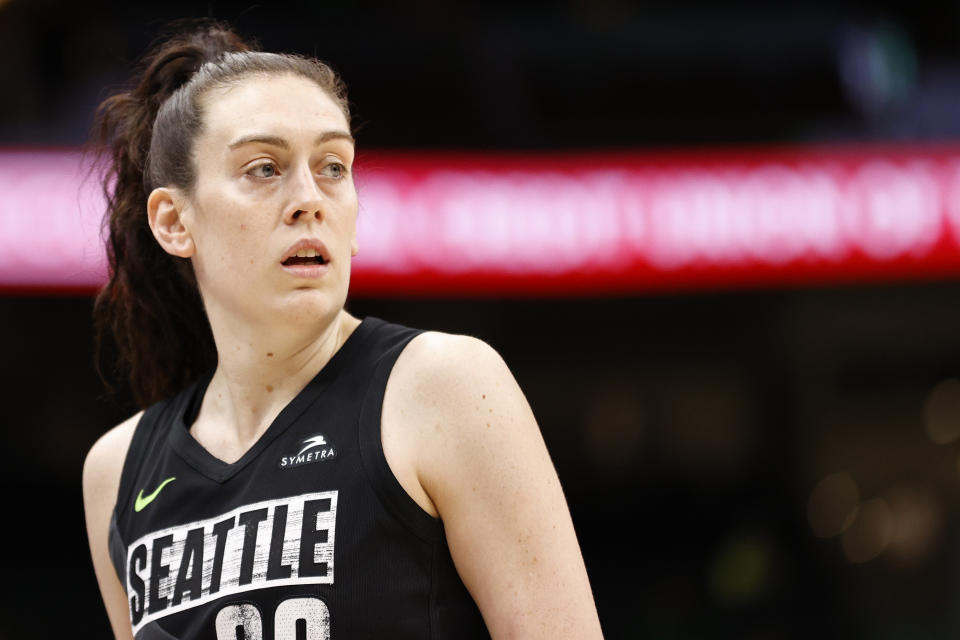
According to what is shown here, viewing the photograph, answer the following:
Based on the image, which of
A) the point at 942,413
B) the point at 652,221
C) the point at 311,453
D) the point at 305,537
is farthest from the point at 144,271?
the point at 942,413

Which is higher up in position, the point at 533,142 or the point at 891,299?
the point at 533,142

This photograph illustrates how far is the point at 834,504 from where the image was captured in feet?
27.1

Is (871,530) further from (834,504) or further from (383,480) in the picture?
(383,480)

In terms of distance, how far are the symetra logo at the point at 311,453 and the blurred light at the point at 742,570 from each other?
610 centimetres

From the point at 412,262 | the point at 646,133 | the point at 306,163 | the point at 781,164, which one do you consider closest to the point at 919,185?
the point at 781,164

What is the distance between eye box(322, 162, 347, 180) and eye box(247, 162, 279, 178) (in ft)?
0.29

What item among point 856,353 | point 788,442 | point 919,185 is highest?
point 919,185

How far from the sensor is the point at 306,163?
5.85ft

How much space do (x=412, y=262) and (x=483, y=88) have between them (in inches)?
140

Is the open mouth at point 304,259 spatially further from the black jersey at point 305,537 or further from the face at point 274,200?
the black jersey at point 305,537

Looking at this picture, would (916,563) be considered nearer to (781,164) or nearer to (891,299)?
(891,299)

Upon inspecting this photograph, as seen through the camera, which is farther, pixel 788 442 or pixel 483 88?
pixel 483 88

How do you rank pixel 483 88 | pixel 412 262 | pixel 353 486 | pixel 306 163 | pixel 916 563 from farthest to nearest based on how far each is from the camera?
pixel 483 88
pixel 916 563
pixel 412 262
pixel 306 163
pixel 353 486

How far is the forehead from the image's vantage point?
5.81 ft
